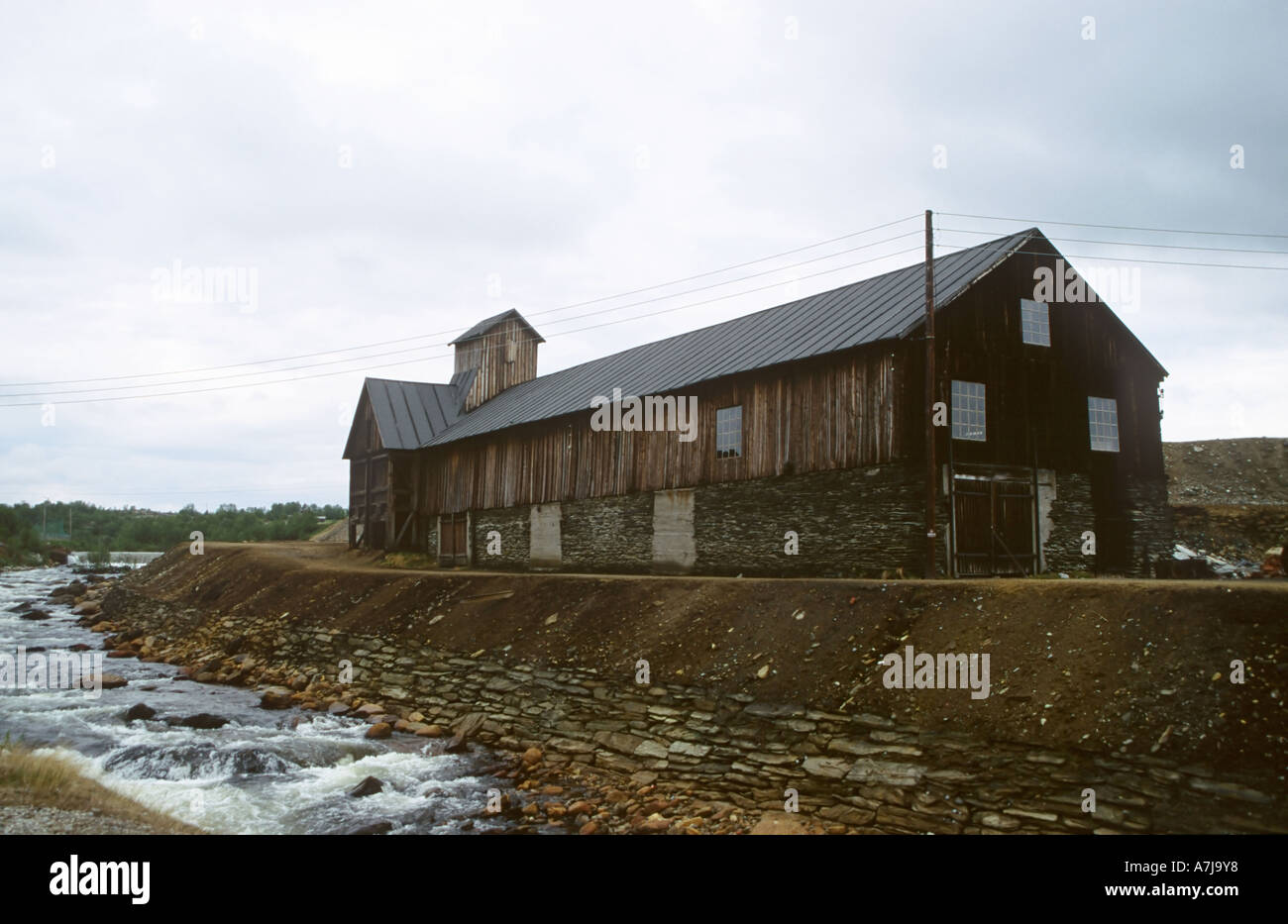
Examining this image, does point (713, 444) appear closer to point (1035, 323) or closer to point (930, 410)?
point (930, 410)

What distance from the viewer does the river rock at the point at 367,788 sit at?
43.1 feet

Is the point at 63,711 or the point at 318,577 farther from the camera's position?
the point at 318,577

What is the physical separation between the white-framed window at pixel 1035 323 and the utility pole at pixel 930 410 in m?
3.63

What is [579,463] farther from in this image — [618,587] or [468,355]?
[468,355]

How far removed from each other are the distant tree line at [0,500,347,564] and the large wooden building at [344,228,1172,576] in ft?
167

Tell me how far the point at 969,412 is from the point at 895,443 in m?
2.53

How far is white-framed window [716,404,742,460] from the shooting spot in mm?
22484

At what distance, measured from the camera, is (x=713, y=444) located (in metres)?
23.2

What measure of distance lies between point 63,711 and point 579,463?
51.2 ft

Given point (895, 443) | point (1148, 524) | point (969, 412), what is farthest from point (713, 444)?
point (1148, 524)

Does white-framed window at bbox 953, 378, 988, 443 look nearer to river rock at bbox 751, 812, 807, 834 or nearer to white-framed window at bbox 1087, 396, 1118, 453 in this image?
white-framed window at bbox 1087, 396, 1118, 453
